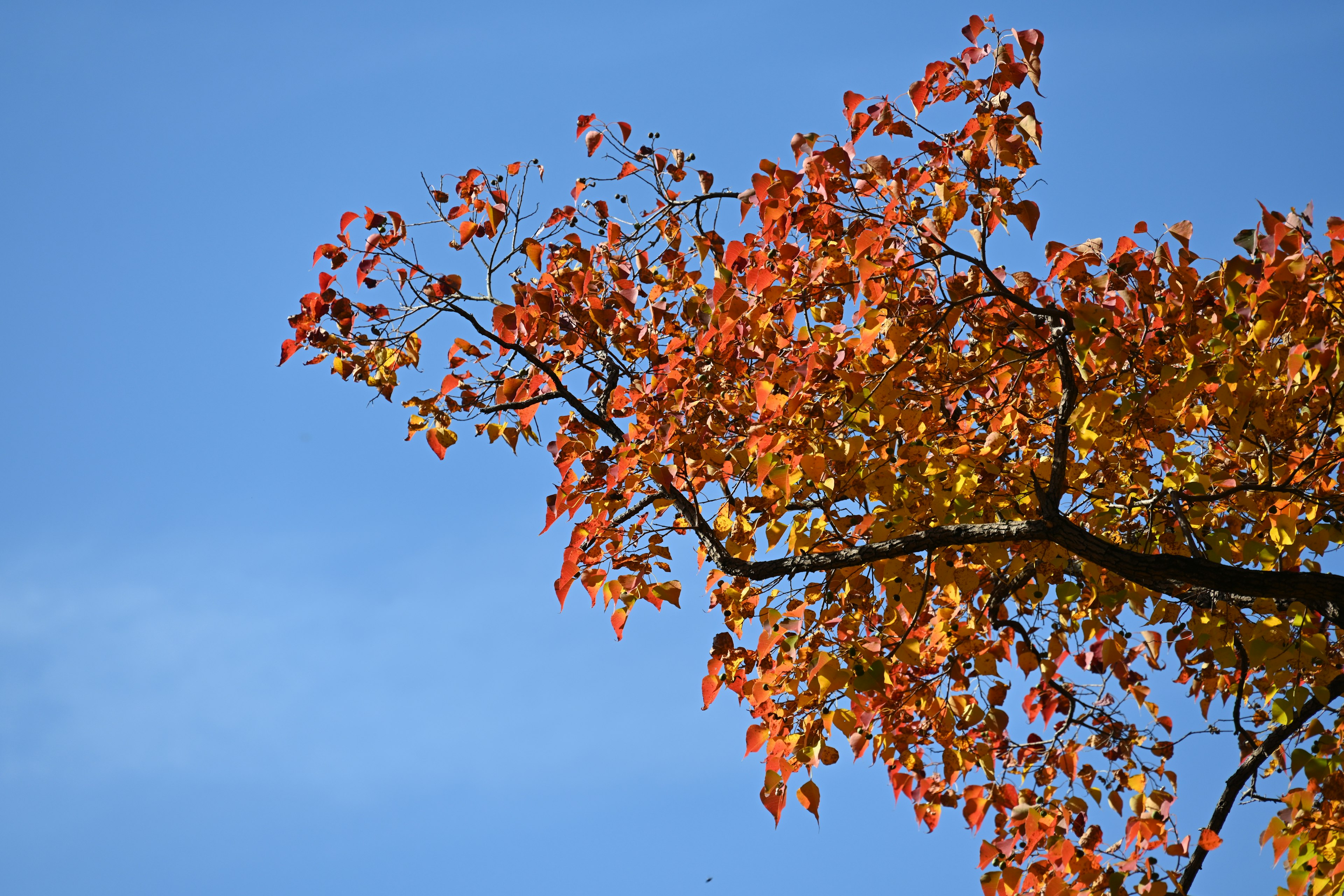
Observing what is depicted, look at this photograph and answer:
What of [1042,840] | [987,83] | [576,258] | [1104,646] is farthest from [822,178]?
[1042,840]

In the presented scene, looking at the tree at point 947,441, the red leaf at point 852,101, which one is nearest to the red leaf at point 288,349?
the tree at point 947,441

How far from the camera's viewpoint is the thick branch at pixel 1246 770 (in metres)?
3.71

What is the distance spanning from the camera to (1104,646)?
366 cm

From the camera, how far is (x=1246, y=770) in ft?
13.4

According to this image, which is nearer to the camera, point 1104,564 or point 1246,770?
point 1104,564

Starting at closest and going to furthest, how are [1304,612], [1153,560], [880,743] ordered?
[1153,560] < [1304,612] < [880,743]

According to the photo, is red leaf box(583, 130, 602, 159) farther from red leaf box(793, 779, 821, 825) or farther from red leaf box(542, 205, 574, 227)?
red leaf box(793, 779, 821, 825)

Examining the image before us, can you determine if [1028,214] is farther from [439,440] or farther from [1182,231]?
[439,440]

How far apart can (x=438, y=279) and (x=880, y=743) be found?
266 cm

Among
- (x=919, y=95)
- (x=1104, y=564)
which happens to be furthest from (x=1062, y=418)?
(x=919, y=95)

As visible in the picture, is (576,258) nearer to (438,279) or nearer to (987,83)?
(438,279)

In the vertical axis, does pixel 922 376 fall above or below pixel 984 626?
above

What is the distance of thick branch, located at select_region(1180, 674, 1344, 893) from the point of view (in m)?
3.71

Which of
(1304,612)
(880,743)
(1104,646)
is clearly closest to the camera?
(1304,612)
